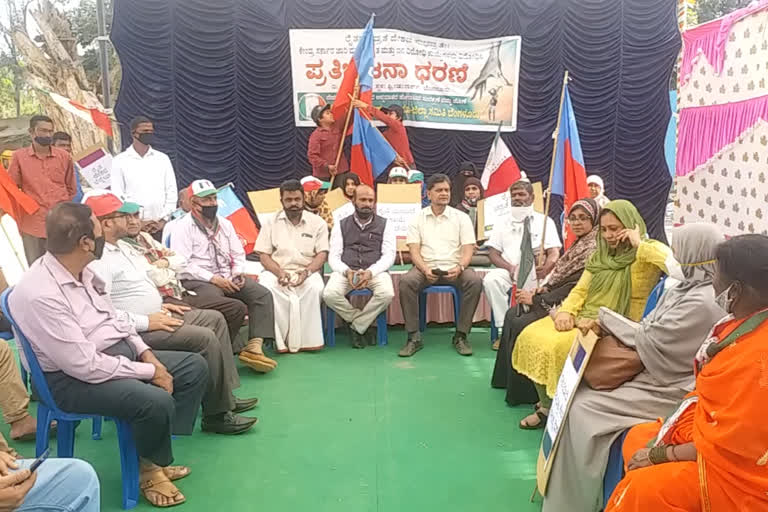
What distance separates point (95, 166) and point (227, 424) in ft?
11.6

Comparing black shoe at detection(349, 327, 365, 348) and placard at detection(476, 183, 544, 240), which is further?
placard at detection(476, 183, 544, 240)

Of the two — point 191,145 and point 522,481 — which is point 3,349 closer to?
point 522,481

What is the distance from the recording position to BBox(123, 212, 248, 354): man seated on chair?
11.1ft

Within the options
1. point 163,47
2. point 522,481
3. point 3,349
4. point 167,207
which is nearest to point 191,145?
point 163,47

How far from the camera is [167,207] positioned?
591 cm

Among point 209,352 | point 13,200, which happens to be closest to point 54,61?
point 13,200

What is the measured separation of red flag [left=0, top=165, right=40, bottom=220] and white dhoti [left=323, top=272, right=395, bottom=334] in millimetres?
2443

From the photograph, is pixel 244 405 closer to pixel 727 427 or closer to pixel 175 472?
pixel 175 472

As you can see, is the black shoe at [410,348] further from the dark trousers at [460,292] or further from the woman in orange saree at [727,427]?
the woman in orange saree at [727,427]

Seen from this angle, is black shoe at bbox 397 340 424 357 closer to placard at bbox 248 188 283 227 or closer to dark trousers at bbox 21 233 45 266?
placard at bbox 248 188 283 227

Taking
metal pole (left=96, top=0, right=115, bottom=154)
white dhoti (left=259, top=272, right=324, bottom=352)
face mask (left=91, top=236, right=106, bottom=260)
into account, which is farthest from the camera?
metal pole (left=96, top=0, right=115, bottom=154)

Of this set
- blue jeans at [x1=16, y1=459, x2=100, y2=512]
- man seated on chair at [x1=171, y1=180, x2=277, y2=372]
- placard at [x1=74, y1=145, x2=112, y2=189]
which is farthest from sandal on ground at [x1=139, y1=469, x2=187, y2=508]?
placard at [x1=74, y1=145, x2=112, y2=189]

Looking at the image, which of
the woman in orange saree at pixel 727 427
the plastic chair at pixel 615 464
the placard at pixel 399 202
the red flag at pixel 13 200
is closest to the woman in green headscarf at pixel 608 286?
the plastic chair at pixel 615 464

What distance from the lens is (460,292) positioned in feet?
15.6
